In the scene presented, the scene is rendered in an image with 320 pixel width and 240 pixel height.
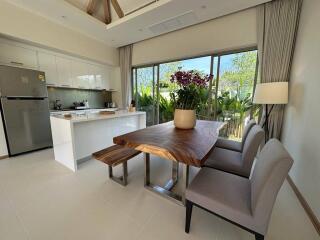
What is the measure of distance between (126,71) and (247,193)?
4.36 m

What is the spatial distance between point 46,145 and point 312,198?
4.43 m

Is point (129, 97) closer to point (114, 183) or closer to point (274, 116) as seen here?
point (114, 183)

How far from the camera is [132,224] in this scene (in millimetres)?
1319

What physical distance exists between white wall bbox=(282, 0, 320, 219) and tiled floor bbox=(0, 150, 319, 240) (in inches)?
12.1

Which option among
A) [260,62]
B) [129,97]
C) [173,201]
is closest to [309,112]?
[260,62]

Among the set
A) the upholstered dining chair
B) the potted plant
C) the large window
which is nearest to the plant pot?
the potted plant

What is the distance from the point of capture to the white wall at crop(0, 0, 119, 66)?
2.44 m

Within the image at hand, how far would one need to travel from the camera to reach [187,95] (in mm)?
1621

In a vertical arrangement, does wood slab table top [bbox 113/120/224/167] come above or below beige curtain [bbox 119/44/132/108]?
below

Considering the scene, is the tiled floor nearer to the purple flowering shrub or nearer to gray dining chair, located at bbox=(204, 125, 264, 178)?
gray dining chair, located at bbox=(204, 125, 264, 178)

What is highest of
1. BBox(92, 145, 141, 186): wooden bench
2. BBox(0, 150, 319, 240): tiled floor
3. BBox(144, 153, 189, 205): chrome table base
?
BBox(92, 145, 141, 186): wooden bench

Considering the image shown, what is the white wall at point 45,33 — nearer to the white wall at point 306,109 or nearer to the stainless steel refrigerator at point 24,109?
the stainless steel refrigerator at point 24,109

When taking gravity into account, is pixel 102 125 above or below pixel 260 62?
below

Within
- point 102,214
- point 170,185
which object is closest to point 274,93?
point 170,185
